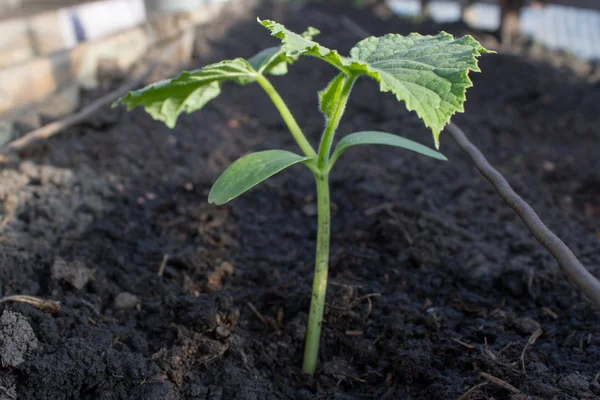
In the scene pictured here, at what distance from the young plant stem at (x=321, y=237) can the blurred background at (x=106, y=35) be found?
2079mm

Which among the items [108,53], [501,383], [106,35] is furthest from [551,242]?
[106,35]

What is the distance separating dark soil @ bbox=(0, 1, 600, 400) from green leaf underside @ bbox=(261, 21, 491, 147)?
0.74 metres

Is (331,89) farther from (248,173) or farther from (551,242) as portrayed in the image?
(551,242)

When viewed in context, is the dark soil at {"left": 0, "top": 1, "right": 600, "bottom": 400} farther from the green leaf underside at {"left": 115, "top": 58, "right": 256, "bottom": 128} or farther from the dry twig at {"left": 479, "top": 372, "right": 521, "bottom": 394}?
the green leaf underside at {"left": 115, "top": 58, "right": 256, "bottom": 128}

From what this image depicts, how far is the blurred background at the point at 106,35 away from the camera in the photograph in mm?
3457

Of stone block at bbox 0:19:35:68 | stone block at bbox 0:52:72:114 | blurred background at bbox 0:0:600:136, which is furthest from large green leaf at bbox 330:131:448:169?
stone block at bbox 0:19:35:68

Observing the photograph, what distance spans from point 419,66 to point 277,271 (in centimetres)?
107

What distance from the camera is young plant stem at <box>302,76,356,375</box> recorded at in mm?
1487

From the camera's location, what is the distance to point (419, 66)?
50.9 inches

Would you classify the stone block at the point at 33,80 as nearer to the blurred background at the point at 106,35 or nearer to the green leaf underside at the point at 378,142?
the blurred background at the point at 106,35

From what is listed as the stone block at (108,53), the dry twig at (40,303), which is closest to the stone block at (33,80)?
the stone block at (108,53)

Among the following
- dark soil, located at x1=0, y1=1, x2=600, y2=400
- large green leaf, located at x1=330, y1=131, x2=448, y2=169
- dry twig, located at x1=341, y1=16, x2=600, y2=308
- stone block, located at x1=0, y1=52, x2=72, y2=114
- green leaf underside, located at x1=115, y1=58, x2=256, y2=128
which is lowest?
dark soil, located at x1=0, y1=1, x2=600, y2=400

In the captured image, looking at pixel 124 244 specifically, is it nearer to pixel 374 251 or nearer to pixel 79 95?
pixel 374 251

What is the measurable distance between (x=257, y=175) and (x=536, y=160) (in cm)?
280
